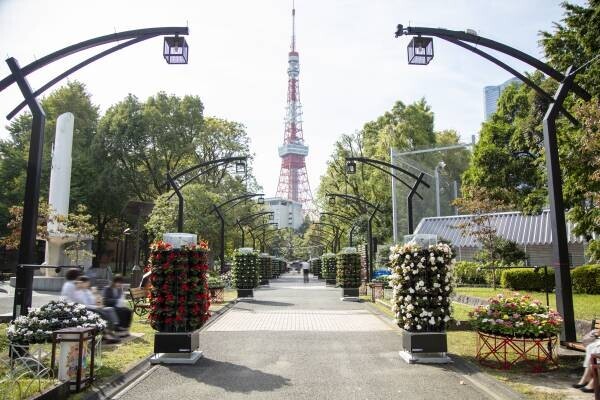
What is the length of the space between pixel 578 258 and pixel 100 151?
1407 inches

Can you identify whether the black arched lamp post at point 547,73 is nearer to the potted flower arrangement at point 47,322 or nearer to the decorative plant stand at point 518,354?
the decorative plant stand at point 518,354

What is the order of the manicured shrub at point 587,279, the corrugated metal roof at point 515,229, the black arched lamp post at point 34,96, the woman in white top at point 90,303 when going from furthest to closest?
the corrugated metal roof at point 515,229, the manicured shrub at point 587,279, the woman in white top at point 90,303, the black arched lamp post at point 34,96

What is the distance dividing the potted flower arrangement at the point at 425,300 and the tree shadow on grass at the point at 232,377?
2515 mm

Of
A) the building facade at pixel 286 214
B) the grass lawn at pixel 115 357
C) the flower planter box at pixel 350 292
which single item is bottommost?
the grass lawn at pixel 115 357

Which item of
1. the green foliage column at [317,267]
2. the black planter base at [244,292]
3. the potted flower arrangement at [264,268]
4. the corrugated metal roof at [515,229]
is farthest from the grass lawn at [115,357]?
the green foliage column at [317,267]

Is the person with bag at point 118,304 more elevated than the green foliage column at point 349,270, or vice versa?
the green foliage column at point 349,270

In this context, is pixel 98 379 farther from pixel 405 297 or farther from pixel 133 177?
pixel 133 177

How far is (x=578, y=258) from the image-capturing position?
28.5m

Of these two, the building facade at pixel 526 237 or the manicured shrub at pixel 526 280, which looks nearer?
the manicured shrub at pixel 526 280

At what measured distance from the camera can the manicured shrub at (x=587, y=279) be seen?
17438mm

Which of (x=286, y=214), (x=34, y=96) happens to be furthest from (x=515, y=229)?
(x=286, y=214)

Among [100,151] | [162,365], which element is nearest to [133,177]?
[100,151]

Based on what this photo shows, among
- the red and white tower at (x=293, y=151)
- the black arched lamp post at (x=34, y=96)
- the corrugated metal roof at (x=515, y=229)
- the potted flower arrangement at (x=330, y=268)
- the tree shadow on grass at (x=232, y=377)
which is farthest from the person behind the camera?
the red and white tower at (x=293, y=151)

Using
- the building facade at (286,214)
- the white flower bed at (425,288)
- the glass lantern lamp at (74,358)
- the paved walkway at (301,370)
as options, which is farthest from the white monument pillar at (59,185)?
the building facade at (286,214)
